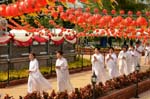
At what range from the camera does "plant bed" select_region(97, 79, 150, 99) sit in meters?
16.1

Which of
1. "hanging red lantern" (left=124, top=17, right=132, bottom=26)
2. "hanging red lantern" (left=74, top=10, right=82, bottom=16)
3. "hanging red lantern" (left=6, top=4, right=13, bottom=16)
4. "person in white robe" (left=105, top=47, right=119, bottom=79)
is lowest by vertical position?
"person in white robe" (left=105, top=47, right=119, bottom=79)

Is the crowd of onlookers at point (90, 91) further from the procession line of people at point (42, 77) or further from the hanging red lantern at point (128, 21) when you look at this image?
the hanging red lantern at point (128, 21)

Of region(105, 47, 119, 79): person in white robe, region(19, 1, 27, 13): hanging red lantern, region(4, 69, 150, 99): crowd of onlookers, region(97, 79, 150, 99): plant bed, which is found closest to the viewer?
region(19, 1, 27, 13): hanging red lantern

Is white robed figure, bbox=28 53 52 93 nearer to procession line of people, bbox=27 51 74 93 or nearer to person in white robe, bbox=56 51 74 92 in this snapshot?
procession line of people, bbox=27 51 74 93

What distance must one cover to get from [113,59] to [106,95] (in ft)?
23.2

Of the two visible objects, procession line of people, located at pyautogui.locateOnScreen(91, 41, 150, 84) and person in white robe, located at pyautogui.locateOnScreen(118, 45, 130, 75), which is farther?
person in white robe, located at pyautogui.locateOnScreen(118, 45, 130, 75)

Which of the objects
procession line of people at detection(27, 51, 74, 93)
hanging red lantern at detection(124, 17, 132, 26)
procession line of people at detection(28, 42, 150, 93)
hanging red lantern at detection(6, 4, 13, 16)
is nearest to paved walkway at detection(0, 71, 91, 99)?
procession line of people at detection(27, 51, 74, 93)

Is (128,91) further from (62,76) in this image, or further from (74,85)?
(74,85)

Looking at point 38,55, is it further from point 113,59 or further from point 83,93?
point 83,93

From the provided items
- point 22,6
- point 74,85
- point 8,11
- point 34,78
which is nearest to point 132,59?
point 74,85

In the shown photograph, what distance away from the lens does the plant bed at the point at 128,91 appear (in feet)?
52.8

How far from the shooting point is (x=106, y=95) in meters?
15.7

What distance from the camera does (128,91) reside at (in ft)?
58.4

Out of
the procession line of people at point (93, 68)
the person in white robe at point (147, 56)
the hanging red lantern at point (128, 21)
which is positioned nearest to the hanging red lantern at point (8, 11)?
the hanging red lantern at point (128, 21)
